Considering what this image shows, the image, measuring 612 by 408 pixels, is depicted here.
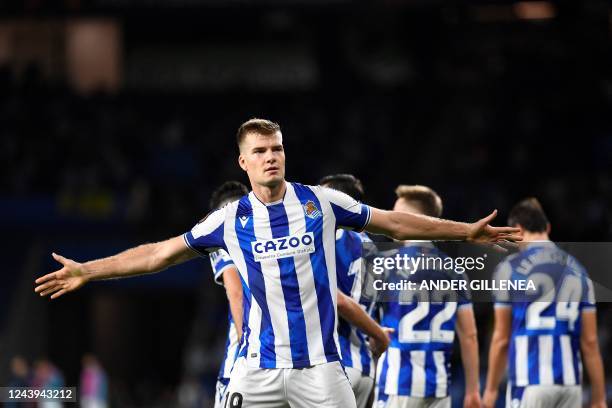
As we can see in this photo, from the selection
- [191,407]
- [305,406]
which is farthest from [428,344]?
[191,407]

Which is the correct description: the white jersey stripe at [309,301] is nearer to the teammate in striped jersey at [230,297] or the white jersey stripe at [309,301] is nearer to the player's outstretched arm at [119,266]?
the player's outstretched arm at [119,266]

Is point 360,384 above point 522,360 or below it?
below

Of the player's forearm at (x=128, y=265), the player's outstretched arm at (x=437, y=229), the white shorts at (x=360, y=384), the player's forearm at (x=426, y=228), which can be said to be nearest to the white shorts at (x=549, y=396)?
the white shorts at (x=360, y=384)

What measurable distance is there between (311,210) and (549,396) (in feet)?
8.37

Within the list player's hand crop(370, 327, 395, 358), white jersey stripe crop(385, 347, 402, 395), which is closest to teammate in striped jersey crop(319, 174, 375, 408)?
white jersey stripe crop(385, 347, 402, 395)

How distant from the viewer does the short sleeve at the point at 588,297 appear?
274 inches

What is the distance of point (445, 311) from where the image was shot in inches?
274

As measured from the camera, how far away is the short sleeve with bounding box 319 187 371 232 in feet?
17.9

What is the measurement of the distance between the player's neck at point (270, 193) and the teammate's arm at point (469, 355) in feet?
6.63

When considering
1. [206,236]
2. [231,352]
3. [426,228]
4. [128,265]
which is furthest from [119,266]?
[426,228]

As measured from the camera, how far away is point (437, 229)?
17.5 feet

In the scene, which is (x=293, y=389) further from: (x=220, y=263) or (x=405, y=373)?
(x=405, y=373)

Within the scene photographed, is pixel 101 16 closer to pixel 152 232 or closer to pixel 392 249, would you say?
pixel 152 232

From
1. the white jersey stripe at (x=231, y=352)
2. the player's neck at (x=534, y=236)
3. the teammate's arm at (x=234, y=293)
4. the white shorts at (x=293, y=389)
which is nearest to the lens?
the white shorts at (x=293, y=389)
